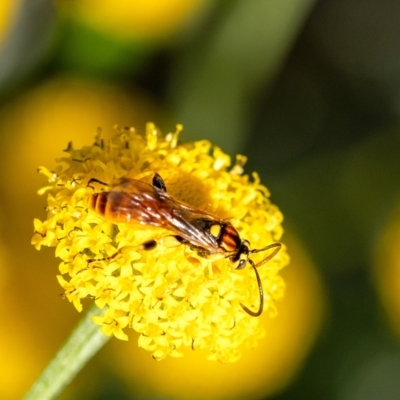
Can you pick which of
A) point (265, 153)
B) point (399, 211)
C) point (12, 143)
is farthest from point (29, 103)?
point (399, 211)

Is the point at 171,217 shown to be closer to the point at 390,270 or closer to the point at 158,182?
the point at 158,182

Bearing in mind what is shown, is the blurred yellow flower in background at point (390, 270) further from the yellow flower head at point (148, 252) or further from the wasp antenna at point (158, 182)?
the wasp antenna at point (158, 182)

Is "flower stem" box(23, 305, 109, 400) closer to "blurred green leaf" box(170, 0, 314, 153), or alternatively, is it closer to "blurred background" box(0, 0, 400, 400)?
"blurred background" box(0, 0, 400, 400)

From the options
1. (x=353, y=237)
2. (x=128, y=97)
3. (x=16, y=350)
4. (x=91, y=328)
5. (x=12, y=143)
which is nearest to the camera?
(x=91, y=328)

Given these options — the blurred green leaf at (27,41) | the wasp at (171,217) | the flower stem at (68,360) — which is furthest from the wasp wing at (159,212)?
the blurred green leaf at (27,41)

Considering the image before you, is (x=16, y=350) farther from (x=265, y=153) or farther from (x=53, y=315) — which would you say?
(x=265, y=153)

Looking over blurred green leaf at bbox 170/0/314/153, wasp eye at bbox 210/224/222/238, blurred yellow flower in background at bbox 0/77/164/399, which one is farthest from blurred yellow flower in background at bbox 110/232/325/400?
wasp eye at bbox 210/224/222/238
